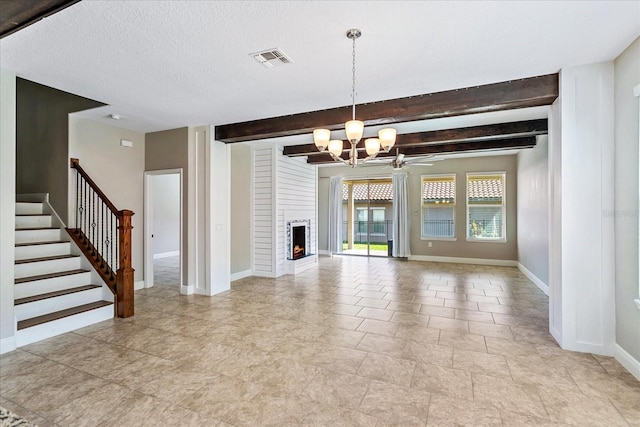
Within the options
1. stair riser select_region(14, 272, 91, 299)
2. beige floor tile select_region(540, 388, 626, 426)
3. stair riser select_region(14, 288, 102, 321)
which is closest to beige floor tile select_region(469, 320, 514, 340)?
beige floor tile select_region(540, 388, 626, 426)

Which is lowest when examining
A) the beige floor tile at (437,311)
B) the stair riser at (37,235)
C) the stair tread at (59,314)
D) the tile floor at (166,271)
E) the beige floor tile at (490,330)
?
the beige floor tile at (490,330)

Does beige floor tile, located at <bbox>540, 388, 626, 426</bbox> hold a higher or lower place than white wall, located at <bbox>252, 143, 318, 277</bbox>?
lower

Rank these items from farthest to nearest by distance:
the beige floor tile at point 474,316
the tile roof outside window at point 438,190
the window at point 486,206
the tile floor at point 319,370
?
1. the tile roof outside window at point 438,190
2. the window at point 486,206
3. the beige floor tile at point 474,316
4. the tile floor at point 319,370

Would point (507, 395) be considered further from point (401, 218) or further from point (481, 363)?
point (401, 218)

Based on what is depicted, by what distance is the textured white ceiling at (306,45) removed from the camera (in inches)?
89.9

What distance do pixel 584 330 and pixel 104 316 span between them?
18.7 ft

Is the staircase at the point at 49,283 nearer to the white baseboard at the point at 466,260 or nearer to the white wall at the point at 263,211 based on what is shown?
the white wall at the point at 263,211

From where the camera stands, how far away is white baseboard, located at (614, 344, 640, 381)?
8.88 ft

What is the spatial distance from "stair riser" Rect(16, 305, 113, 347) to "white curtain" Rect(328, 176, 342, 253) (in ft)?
22.5

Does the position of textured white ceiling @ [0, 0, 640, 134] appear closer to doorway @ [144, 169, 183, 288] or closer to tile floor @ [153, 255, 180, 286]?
tile floor @ [153, 255, 180, 286]

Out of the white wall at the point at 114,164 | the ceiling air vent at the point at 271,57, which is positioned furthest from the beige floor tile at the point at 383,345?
the white wall at the point at 114,164

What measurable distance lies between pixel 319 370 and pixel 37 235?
181 inches

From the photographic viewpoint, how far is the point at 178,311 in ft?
14.8

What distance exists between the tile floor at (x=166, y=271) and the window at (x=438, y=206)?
264 inches
